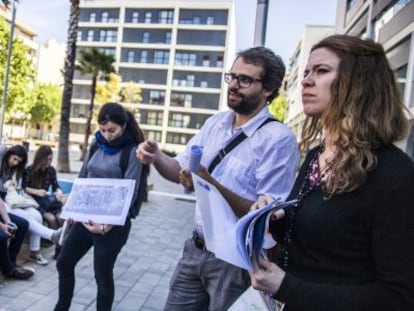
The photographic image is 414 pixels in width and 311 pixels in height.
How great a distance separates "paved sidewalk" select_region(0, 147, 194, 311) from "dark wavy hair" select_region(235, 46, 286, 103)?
9.75 feet

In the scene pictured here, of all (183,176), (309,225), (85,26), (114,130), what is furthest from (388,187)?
(85,26)

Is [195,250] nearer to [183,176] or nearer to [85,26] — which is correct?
[183,176]

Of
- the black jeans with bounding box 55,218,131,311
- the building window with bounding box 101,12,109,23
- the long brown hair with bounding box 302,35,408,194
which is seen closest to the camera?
the long brown hair with bounding box 302,35,408,194

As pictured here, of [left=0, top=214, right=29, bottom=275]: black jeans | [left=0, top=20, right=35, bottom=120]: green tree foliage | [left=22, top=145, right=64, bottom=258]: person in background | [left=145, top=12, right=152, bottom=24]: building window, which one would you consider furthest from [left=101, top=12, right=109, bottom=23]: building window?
[left=0, top=214, right=29, bottom=275]: black jeans

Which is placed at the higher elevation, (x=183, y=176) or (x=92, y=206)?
(x=183, y=176)

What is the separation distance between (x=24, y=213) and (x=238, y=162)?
4.06m

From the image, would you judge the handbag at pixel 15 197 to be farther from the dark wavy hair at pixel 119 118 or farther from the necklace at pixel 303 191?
the necklace at pixel 303 191

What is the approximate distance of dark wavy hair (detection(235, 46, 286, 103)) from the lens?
210cm

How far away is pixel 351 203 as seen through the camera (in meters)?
1.20

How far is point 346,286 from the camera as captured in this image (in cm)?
119

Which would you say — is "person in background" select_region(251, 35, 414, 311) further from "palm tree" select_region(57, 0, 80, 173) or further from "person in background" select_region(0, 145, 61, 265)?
"palm tree" select_region(57, 0, 80, 173)

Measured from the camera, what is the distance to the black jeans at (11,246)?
420 centimetres

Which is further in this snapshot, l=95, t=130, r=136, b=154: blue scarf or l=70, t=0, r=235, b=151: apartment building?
l=70, t=0, r=235, b=151: apartment building

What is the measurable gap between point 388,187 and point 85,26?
Answer: 2635 inches
